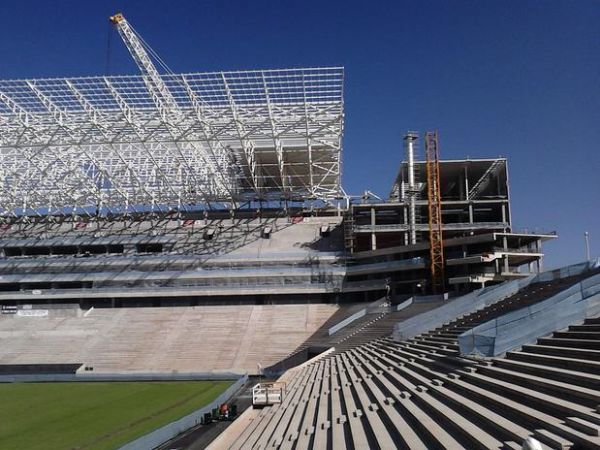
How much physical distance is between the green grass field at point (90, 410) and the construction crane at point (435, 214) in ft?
70.0

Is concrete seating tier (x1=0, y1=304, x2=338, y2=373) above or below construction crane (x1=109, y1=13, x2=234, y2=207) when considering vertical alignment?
below

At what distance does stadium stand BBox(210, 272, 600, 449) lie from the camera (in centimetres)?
908

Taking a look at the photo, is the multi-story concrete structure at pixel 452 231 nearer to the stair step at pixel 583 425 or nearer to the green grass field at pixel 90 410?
the green grass field at pixel 90 410

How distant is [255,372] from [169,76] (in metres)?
22.8

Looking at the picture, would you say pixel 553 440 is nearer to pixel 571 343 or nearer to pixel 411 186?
pixel 571 343

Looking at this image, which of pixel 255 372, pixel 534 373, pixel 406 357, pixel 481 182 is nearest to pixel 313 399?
pixel 406 357

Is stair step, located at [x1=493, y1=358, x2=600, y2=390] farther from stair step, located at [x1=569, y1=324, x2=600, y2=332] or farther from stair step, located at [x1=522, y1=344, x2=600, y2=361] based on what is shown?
stair step, located at [x1=569, y1=324, x2=600, y2=332]

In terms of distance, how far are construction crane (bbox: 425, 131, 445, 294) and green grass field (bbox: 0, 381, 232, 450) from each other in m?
21.3

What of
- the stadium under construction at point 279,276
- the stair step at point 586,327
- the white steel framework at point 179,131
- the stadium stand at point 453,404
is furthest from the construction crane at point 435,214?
the stair step at point 586,327

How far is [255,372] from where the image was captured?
40.5 metres

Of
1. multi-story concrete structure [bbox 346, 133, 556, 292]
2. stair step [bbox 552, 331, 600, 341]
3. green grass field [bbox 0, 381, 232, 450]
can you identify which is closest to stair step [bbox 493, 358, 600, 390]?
stair step [bbox 552, 331, 600, 341]

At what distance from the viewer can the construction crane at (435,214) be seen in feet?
159

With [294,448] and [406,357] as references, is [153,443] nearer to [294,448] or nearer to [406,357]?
[294,448]

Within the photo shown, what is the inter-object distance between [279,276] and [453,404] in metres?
46.3
